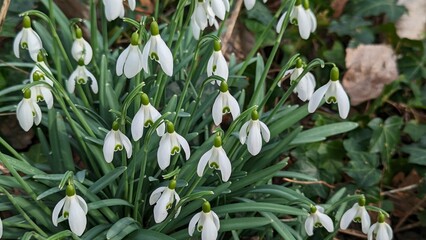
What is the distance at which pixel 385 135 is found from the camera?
2920mm

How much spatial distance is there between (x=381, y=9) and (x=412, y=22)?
0.77 feet

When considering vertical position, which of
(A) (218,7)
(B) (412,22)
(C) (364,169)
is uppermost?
(A) (218,7)

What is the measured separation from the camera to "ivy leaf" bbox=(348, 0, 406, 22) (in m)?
3.30

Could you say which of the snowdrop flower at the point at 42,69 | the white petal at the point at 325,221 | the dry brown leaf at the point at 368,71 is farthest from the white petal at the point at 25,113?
the dry brown leaf at the point at 368,71

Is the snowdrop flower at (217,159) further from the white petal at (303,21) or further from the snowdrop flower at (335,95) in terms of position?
the white petal at (303,21)

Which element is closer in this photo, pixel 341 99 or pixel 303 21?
pixel 341 99

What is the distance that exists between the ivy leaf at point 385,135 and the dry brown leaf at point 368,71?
0.96 ft

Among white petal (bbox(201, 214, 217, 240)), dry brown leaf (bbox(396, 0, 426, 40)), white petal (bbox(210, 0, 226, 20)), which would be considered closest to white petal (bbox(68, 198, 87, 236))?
white petal (bbox(201, 214, 217, 240))

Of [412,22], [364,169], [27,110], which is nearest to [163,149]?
A: [27,110]

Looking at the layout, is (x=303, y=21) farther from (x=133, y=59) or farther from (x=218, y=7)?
(x=133, y=59)

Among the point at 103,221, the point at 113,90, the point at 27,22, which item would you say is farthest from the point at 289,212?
the point at 27,22

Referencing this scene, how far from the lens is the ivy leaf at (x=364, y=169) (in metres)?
2.72

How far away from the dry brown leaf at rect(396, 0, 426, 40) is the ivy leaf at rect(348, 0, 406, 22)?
119 millimetres

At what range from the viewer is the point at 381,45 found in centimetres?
334
